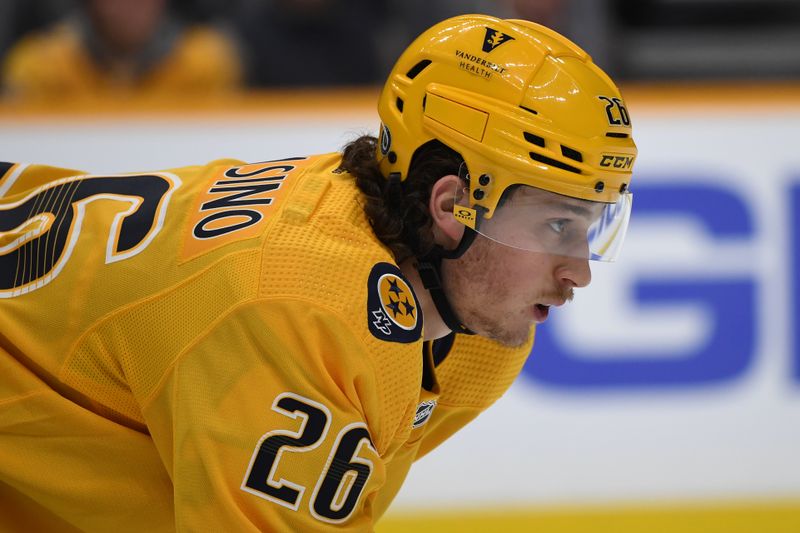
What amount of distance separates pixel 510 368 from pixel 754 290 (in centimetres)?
190

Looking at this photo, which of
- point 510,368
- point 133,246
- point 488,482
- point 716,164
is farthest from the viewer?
point 716,164

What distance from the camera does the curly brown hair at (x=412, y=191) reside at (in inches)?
86.0

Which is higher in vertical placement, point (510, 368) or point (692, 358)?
point (692, 358)

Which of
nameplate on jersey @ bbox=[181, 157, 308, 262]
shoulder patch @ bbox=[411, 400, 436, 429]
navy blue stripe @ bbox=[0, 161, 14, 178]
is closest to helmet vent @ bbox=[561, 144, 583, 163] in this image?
nameplate on jersey @ bbox=[181, 157, 308, 262]

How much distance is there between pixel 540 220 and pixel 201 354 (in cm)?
72

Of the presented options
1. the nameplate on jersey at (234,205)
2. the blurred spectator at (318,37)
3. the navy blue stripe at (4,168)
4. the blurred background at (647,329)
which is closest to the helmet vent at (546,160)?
the nameplate on jersey at (234,205)

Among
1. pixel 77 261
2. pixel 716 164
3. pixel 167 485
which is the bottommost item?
pixel 167 485

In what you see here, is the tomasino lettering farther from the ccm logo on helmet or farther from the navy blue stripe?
the ccm logo on helmet

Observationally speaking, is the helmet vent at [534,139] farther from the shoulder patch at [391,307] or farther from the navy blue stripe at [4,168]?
the navy blue stripe at [4,168]

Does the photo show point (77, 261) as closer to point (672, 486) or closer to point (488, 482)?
point (488, 482)

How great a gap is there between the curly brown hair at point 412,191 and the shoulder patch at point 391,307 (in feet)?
0.56

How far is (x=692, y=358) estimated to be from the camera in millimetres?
4113

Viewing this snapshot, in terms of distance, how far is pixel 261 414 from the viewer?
1.84 m

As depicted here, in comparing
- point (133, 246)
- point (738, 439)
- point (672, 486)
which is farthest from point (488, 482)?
point (133, 246)
